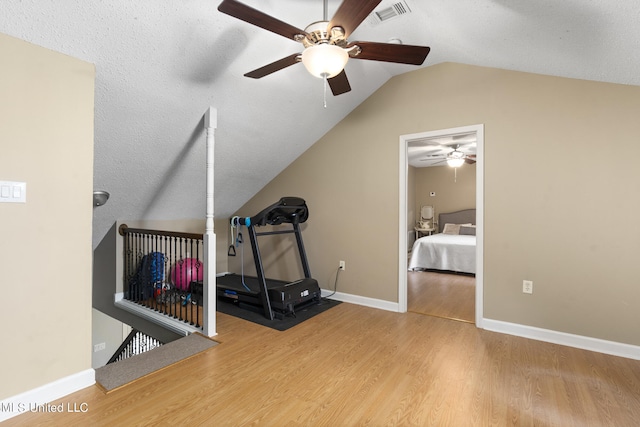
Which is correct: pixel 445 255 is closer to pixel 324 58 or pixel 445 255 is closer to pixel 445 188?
pixel 445 188

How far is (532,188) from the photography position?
9.23ft

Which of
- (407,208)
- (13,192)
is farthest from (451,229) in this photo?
(13,192)

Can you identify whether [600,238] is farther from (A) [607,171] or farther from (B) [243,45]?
(B) [243,45]

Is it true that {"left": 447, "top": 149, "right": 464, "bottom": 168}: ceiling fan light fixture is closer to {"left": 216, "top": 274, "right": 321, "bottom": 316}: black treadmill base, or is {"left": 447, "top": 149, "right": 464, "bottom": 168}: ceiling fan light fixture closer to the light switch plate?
{"left": 216, "top": 274, "right": 321, "bottom": 316}: black treadmill base

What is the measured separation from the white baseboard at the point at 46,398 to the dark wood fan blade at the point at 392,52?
2.64 meters

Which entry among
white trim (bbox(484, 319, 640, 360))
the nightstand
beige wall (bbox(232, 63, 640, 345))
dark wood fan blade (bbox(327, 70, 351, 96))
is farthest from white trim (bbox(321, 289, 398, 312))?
the nightstand

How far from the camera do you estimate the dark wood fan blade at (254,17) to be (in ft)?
4.71

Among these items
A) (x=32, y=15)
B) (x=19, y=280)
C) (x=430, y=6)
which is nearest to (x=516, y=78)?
(x=430, y=6)

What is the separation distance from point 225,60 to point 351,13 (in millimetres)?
1315

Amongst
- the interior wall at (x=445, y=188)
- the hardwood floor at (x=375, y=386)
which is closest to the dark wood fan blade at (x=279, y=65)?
the hardwood floor at (x=375, y=386)

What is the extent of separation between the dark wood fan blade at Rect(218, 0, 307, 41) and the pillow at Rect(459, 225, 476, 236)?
20.3ft

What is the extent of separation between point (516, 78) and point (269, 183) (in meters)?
3.23

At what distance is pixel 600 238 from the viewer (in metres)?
2.54

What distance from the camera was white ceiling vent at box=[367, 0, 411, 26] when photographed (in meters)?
2.23
